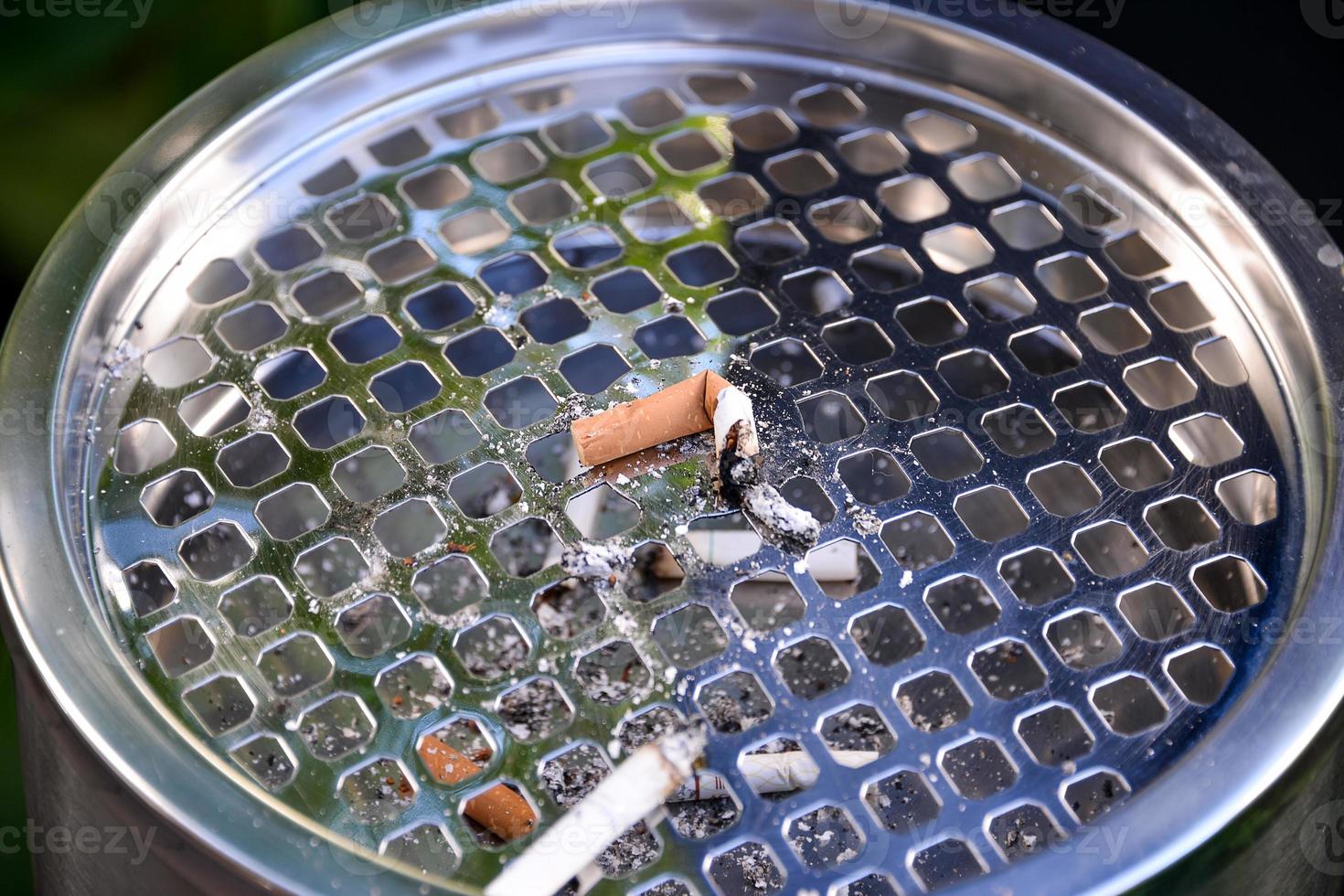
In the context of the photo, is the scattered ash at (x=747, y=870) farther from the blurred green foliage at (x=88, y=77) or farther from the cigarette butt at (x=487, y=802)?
the blurred green foliage at (x=88, y=77)

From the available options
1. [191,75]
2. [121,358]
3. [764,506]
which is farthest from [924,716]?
[191,75]

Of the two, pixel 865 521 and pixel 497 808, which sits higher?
pixel 865 521

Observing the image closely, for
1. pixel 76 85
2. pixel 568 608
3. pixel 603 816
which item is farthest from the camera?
pixel 76 85

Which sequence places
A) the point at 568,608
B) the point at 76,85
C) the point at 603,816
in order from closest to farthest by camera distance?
the point at 603,816 < the point at 568,608 < the point at 76,85

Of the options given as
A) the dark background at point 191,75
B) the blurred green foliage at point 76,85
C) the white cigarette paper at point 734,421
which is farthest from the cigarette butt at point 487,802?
the blurred green foliage at point 76,85

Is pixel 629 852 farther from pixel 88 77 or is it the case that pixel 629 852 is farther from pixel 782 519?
pixel 88 77

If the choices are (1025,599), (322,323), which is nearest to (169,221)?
(322,323)

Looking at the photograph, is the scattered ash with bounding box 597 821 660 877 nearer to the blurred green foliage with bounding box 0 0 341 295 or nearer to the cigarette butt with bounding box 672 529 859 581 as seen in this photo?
the cigarette butt with bounding box 672 529 859 581
